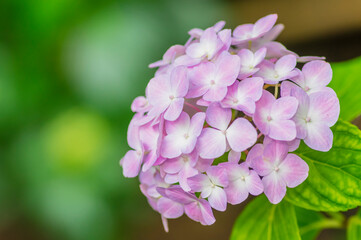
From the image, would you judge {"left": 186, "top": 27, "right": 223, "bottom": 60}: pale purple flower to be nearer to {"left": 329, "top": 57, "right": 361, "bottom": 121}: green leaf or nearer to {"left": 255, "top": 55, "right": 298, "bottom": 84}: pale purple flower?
{"left": 255, "top": 55, "right": 298, "bottom": 84}: pale purple flower

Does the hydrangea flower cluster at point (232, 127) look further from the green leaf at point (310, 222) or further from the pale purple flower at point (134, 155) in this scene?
the green leaf at point (310, 222)

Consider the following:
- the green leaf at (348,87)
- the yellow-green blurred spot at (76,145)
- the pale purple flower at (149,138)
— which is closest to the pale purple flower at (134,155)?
the pale purple flower at (149,138)

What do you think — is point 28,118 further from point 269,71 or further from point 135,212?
point 269,71

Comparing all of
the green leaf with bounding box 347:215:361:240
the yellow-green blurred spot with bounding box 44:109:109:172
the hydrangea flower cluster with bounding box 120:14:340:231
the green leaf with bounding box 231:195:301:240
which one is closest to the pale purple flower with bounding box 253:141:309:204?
the hydrangea flower cluster with bounding box 120:14:340:231

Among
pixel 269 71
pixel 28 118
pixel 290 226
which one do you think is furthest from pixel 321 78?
pixel 28 118

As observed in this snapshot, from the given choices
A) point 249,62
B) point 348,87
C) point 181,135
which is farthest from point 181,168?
point 348,87

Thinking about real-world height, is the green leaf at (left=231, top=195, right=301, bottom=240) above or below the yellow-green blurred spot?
above
